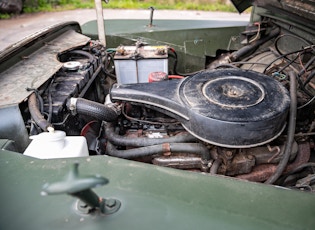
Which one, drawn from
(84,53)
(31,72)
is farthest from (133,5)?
(31,72)

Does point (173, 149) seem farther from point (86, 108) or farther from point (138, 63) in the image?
point (138, 63)

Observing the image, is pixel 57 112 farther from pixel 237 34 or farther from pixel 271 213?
pixel 237 34

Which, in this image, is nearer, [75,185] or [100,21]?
[75,185]

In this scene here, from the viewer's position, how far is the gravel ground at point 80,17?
7603 millimetres

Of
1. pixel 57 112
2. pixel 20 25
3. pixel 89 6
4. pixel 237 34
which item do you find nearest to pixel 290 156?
pixel 57 112

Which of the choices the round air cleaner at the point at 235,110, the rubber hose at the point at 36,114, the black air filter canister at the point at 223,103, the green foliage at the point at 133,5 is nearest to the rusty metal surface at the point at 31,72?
the rubber hose at the point at 36,114

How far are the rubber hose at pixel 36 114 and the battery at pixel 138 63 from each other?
0.85 meters

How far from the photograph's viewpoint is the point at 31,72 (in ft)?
5.23

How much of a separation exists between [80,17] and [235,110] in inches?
327

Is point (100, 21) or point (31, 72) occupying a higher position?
point (100, 21)

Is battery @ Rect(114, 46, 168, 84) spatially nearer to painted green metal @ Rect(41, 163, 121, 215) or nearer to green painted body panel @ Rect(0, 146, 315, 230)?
green painted body panel @ Rect(0, 146, 315, 230)

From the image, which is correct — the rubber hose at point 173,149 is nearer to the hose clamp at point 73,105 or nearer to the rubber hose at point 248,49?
the hose clamp at point 73,105

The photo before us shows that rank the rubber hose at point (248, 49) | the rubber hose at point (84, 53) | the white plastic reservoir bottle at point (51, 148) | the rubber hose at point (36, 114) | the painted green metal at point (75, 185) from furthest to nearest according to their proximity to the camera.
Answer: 1. the rubber hose at point (248, 49)
2. the rubber hose at point (84, 53)
3. the rubber hose at point (36, 114)
4. the white plastic reservoir bottle at point (51, 148)
5. the painted green metal at point (75, 185)

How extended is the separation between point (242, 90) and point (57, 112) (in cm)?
94
